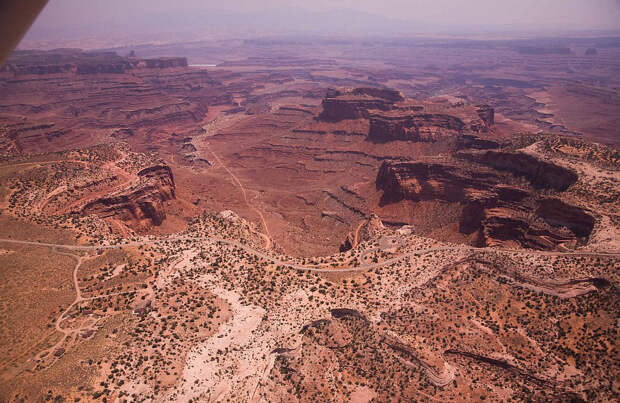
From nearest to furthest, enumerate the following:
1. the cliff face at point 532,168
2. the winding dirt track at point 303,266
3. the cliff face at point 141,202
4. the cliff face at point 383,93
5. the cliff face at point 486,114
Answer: the winding dirt track at point 303,266 < the cliff face at point 141,202 < the cliff face at point 532,168 < the cliff face at point 486,114 < the cliff face at point 383,93

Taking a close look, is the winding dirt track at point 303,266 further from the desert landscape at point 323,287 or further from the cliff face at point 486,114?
the cliff face at point 486,114

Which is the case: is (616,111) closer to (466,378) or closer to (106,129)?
(466,378)

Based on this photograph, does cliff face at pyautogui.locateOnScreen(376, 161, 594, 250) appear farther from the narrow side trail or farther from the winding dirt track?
the narrow side trail

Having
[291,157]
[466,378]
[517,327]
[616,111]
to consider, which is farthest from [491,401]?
[616,111]

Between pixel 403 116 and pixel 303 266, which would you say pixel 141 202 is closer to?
pixel 303 266

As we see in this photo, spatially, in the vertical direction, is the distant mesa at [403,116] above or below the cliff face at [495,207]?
above

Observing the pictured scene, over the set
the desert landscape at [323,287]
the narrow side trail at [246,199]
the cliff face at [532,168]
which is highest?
the cliff face at [532,168]

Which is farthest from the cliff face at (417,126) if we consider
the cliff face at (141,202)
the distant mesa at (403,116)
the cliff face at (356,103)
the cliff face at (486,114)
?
the cliff face at (141,202)

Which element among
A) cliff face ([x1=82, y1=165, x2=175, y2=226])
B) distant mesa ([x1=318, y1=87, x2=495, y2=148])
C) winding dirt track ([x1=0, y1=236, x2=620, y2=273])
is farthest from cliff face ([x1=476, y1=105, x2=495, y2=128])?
cliff face ([x1=82, y1=165, x2=175, y2=226])
